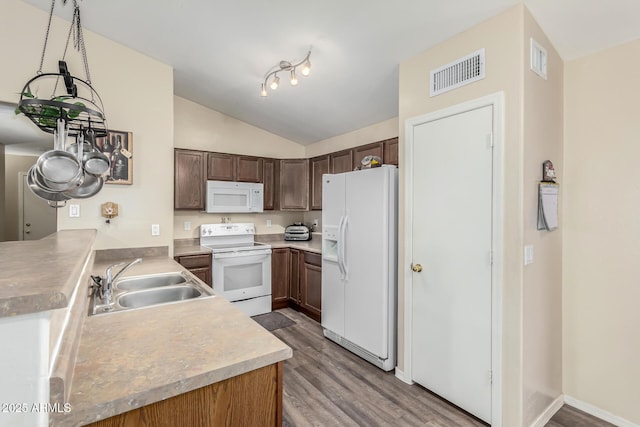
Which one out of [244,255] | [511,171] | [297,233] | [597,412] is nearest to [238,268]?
[244,255]

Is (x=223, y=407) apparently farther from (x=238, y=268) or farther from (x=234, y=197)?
(x=234, y=197)

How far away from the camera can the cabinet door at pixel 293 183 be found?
454 centimetres

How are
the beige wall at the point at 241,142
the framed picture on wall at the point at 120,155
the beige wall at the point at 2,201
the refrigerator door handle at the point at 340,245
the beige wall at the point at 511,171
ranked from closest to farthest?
1. the beige wall at the point at 511,171
2. the framed picture on wall at the point at 120,155
3. the beige wall at the point at 2,201
4. the refrigerator door handle at the point at 340,245
5. the beige wall at the point at 241,142

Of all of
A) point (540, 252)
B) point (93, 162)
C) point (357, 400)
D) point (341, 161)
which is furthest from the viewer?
point (341, 161)

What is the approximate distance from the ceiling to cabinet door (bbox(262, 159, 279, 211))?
3.02ft

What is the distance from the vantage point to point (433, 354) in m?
2.31

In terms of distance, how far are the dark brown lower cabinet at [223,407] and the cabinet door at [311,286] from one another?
99.9 inches

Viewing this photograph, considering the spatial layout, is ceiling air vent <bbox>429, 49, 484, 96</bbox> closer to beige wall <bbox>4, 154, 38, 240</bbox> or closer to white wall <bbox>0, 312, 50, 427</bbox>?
white wall <bbox>0, 312, 50, 427</bbox>

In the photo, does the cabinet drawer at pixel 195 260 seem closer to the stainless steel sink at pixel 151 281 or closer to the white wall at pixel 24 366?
the stainless steel sink at pixel 151 281

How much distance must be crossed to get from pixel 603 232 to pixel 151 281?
3.25 meters

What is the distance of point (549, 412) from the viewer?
83.4 inches

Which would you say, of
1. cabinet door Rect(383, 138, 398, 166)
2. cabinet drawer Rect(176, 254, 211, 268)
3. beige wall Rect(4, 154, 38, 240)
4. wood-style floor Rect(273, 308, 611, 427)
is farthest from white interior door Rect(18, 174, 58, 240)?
cabinet door Rect(383, 138, 398, 166)

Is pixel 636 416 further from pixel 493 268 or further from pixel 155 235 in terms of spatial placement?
pixel 155 235

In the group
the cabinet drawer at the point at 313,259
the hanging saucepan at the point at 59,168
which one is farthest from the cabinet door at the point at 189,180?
the hanging saucepan at the point at 59,168
